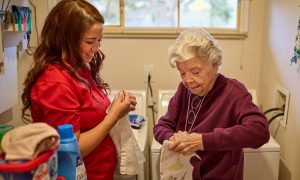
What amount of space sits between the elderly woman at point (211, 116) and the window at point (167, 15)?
4.42 ft

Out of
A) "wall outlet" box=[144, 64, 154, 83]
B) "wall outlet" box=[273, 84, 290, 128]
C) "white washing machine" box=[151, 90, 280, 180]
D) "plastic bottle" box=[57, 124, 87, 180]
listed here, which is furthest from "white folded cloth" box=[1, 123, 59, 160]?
"wall outlet" box=[144, 64, 154, 83]

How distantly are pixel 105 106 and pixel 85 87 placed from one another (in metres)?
0.13

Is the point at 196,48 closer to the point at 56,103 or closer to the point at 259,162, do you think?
the point at 56,103

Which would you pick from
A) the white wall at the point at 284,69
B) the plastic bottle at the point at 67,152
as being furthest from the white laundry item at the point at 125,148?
the white wall at the point at 284,69

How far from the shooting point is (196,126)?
136cm

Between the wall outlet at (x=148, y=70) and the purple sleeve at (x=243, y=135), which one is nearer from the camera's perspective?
the purple sleeve at (x=243, y=135)

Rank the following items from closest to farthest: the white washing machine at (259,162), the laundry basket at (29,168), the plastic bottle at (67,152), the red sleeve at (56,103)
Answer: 1. the laundry basket at (29,168)
2. the plastic bottle at (67,152)
3. the red sleeve at (56,103)
4. the white washing machine at (259,162)

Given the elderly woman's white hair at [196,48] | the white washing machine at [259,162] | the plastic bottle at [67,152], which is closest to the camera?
the plastic bottle at [67,152]

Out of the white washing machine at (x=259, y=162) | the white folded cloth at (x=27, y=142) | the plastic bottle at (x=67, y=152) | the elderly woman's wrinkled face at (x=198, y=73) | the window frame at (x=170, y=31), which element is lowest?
the white washing machine at (x=259, y=162)

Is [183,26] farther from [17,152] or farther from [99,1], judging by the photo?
[17,152]

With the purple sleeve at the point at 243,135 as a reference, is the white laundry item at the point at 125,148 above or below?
below

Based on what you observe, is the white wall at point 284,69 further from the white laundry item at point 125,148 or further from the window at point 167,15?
the white laundry item at point 125,148

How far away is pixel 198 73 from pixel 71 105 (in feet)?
1.67

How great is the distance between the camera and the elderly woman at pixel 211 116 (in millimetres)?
1178
